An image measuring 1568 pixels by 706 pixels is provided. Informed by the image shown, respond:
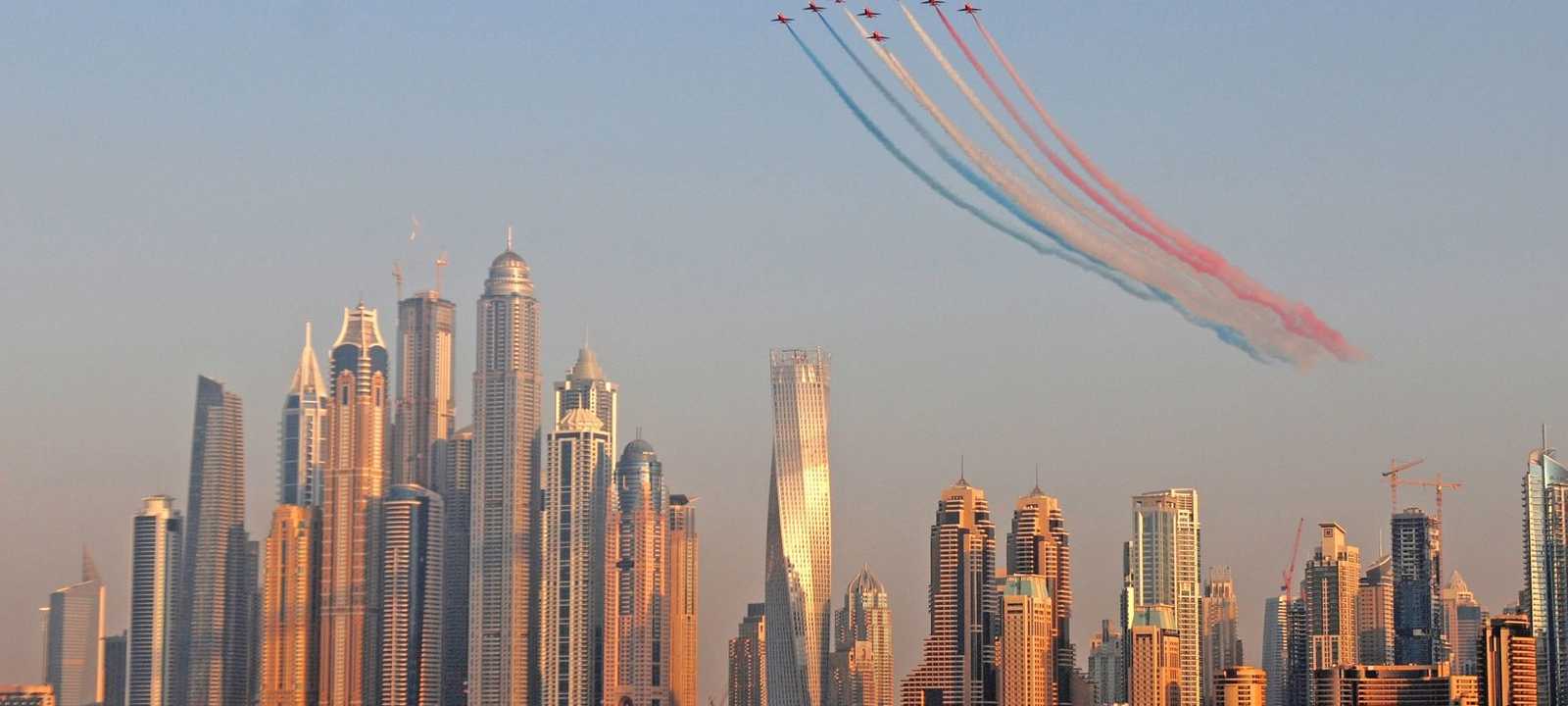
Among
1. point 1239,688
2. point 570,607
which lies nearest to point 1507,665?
point 1239,688

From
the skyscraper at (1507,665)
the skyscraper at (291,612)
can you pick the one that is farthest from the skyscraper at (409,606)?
the skyscraper at (1507,665)

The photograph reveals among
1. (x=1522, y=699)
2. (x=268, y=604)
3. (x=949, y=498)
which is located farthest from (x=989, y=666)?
(x=268, y=604)

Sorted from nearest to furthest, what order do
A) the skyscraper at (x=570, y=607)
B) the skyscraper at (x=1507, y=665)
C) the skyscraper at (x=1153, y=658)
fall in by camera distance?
1. the skyscraper at (x=1507, y=665)
2. the skyscraper at (x=1153, y=658)
3. the skyscraper at (x=570, y=607)

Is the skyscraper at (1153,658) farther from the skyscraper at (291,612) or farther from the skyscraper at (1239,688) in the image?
the skyscraper at (291,612)

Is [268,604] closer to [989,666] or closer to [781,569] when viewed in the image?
[781,569]

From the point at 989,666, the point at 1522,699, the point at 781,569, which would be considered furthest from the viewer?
the point at 781,569

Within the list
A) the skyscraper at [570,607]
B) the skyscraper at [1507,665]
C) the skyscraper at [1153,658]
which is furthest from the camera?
the skyscraper at [570,607]
